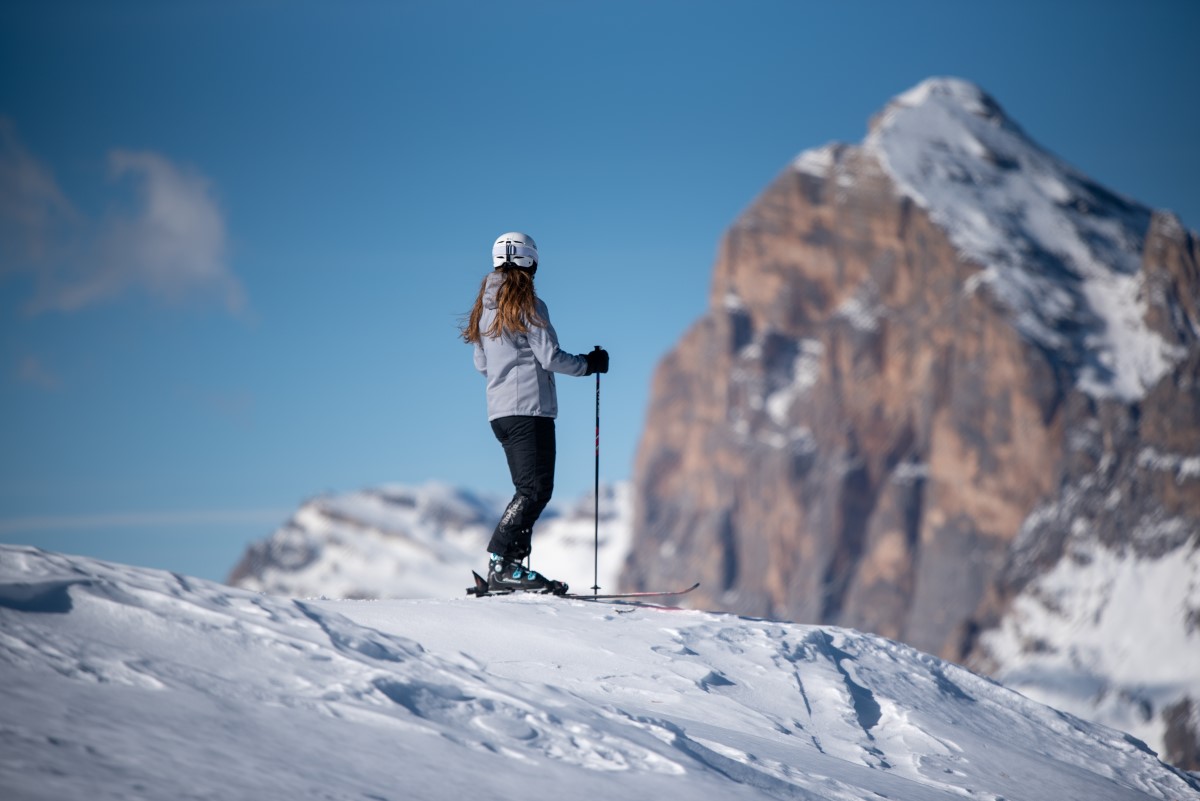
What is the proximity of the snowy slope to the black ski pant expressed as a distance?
32.6 inches

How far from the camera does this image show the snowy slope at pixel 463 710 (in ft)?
14.4

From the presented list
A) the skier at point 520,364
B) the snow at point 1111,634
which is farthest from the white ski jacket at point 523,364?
the snow at point 1111,634

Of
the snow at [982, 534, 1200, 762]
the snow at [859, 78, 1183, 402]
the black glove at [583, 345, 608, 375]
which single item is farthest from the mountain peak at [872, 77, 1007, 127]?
the black glove at [583, 345, 608, 375]

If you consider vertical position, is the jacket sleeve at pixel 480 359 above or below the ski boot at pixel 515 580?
above

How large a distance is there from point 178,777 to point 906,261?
141018mm

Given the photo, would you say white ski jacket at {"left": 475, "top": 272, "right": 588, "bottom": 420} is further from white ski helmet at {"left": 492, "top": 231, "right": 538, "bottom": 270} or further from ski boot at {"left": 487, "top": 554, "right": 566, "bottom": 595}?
ski boot at {"left": 487, "top": 554, "right": 566, "bottom": 595}

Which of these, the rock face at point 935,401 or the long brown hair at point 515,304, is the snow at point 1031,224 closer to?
the rock face at point 935,401

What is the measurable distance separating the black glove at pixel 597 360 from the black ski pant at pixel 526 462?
0.52 m

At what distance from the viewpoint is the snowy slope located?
4.38 metres

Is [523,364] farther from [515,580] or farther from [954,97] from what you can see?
[954,97]

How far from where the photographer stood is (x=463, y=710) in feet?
17.9

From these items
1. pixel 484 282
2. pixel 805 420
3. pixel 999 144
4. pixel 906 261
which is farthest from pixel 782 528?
pixel 484 282

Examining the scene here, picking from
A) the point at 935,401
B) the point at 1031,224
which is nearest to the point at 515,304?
the point at 935,401

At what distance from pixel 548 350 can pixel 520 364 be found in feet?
0.87
